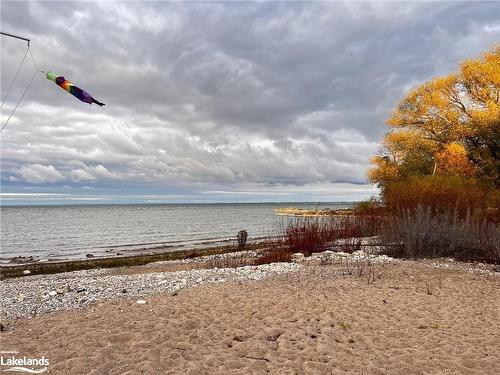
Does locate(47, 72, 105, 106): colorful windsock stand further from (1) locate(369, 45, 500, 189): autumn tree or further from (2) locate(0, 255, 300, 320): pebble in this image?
(1) locate(369, 45, 500, 189): autumn tree

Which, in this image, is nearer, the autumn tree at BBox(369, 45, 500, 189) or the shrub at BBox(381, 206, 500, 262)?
the shrub at BBox(381, 206, 500, 262)

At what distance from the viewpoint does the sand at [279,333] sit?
227 inches

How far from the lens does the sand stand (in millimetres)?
5777

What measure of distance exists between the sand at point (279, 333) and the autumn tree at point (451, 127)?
77.1 ft

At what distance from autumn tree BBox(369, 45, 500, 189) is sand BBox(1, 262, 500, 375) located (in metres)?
23.5

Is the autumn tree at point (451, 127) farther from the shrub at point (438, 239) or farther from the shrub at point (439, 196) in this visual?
the shrub at point (438, 239)

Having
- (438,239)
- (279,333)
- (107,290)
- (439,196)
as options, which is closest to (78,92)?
(279,333)

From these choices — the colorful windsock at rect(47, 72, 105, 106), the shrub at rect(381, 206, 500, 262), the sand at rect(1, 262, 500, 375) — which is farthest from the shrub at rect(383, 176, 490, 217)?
the colorful windsock at rect(47, 72, 105, 106)

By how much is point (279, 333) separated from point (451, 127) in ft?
104

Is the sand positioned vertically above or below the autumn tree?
below

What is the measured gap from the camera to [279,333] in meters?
6.91

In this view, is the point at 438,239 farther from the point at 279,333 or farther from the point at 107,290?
the point at 107,290

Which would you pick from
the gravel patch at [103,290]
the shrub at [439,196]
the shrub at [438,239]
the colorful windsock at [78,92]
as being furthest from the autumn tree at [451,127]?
the colorful windsock at [78,92]

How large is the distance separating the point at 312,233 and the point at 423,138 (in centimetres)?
2020
